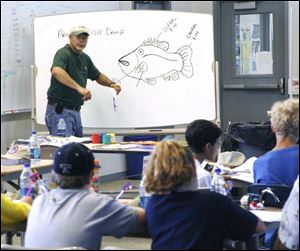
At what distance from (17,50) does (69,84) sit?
34.9 inches

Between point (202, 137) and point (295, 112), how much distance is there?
47 cm

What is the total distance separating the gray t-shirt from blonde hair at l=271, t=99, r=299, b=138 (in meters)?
0.93

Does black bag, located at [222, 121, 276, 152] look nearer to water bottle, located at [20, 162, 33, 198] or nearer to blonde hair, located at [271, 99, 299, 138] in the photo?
blonde hair, located at [271, 99, 299, 138]

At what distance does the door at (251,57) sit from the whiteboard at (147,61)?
1608 mm

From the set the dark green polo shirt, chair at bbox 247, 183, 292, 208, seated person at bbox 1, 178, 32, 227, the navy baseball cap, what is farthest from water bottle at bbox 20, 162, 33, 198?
the dark green polo shirt

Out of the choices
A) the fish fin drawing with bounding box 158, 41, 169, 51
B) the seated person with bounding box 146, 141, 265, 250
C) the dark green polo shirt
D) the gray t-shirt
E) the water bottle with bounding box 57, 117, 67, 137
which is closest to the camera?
the seated person with bounding box 146, 141, 265, 250

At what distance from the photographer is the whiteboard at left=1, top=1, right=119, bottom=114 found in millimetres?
6031

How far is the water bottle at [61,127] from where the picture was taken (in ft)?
18.4

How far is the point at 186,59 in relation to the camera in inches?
247

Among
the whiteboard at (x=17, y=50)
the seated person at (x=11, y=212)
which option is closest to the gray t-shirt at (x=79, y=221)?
the seated person at (x=11, y=212)

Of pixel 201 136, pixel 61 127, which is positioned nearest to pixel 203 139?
pixel 201 136

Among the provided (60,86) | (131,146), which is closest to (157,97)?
(60,86)

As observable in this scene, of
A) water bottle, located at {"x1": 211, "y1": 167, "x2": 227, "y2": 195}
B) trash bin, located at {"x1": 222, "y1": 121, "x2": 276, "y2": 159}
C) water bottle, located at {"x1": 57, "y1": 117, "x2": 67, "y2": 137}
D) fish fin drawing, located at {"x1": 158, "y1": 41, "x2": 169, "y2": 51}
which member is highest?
fish fin drawing, located at {"x1": 158, "y1": 41, "x2": 169, "y2": 51}

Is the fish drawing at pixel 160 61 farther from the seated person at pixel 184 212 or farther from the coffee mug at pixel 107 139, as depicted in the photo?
the seated person at pixel 184 212
